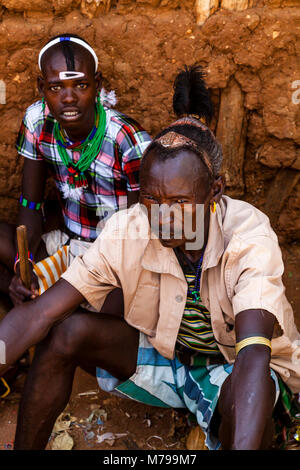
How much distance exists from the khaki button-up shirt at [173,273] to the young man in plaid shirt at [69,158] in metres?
0.34

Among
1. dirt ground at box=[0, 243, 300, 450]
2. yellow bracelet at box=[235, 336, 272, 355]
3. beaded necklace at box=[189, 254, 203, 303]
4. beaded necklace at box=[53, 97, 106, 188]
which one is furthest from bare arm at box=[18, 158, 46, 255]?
yellow bracelet at box=[235, 336, 272, 355]

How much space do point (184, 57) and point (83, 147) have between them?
0.66 m

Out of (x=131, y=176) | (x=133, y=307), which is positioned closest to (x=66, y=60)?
(x=131, y=176)

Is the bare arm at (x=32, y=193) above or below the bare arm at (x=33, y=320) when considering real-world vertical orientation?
above

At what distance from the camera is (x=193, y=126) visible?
2.10 meters

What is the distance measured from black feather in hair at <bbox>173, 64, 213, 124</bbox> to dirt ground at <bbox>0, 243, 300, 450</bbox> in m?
1.23

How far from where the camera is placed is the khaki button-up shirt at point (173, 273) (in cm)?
210

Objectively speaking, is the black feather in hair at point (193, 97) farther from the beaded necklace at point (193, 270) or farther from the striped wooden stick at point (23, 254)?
the striped wooden stick at point (23, 254)

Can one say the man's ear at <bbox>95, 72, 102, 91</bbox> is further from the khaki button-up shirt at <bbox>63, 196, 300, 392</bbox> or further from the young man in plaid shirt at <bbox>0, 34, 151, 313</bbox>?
the khaki button-up shirt at <bbox>63, 196, 300, 392</bbox>

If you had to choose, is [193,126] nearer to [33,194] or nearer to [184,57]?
[184,57]

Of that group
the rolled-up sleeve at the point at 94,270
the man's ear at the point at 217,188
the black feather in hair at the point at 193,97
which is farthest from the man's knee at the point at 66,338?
the black feather in hair at the point at 193,97

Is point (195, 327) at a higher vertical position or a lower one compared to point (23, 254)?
lower

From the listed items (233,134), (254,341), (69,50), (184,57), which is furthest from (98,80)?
(254,341)

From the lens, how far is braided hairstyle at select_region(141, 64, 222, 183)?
200cm
